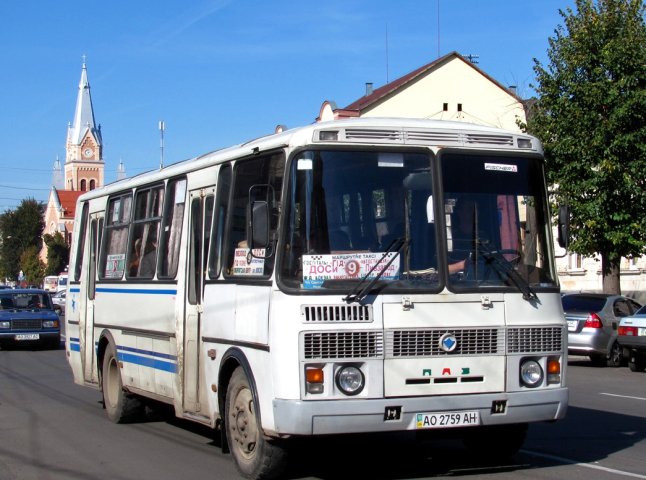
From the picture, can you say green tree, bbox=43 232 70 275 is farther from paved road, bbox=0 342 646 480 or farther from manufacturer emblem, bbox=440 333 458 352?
manufacturer emblem, bbox=440 333 458 352

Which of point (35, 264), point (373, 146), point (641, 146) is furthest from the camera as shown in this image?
point (35, 264)

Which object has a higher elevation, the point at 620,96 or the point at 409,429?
the point at 620,96

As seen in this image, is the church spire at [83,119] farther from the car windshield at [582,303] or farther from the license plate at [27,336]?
the car windshield at [582,303]

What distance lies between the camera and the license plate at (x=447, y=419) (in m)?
7.84

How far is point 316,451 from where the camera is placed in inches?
403

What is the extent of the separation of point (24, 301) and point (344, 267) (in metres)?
23.5

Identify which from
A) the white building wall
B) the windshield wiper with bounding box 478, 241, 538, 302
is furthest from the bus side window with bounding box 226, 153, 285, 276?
the white building wall

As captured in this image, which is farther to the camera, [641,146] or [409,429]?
[641,146]

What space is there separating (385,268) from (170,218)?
12.5ft

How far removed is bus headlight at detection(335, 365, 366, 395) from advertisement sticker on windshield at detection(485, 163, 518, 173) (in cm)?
215

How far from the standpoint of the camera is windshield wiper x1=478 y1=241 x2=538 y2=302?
8.28 metres

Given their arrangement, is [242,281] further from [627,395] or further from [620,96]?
[620,96]

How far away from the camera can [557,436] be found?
428 inches

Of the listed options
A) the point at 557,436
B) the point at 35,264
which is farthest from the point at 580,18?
the point at 35,264
